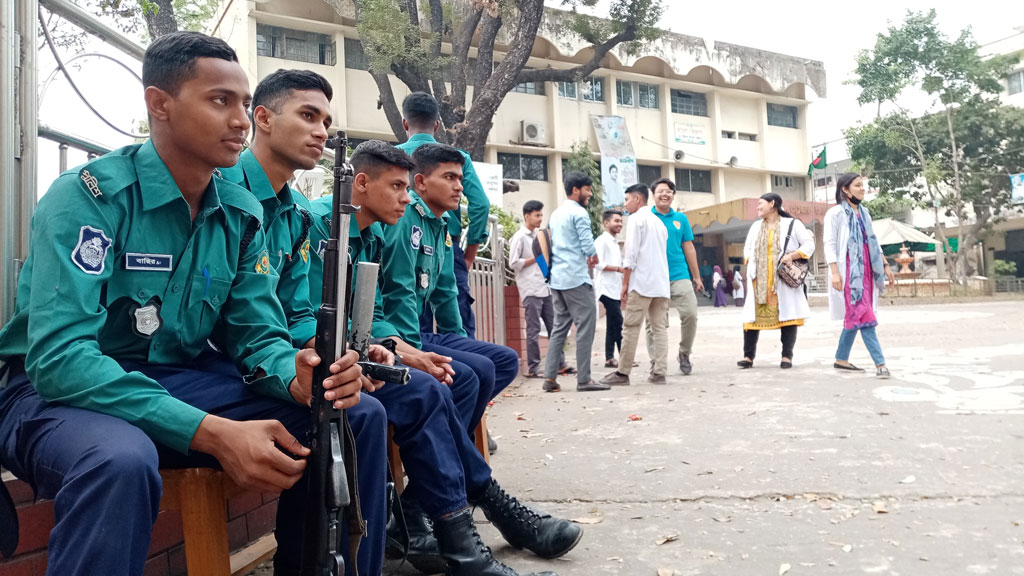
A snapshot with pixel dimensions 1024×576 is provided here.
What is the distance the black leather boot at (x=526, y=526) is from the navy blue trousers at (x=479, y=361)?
377mm

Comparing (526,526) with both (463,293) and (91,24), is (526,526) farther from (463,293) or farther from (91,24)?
(91,24)

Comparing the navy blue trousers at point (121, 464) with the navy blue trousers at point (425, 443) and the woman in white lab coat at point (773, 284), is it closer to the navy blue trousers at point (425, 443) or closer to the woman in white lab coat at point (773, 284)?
the navy blue trousers at point (425, 443)

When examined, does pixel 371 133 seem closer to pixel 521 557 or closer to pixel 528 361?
pixel 528 361

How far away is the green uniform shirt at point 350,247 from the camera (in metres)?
2.65

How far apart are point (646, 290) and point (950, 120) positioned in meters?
24.4

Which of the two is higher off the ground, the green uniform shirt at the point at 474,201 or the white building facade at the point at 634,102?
the white building facade at the point at 634,102

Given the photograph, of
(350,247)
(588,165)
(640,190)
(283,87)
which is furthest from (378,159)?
(588,165)

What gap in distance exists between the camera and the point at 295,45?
19609 mm

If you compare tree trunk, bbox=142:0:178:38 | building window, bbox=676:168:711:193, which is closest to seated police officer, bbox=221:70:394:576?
tree trunk, bbox=142:0:178:38

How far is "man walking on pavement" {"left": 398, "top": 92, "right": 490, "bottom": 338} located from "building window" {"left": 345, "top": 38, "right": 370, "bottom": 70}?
17077 mm

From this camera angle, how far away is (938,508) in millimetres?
2963

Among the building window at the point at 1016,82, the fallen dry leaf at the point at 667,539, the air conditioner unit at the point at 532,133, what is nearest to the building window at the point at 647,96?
the air conditioner unit at the point at 532,133

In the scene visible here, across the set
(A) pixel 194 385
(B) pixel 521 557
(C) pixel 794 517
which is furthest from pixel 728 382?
(A) pixel 194 385

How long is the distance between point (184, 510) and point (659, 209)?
6.24 metres
